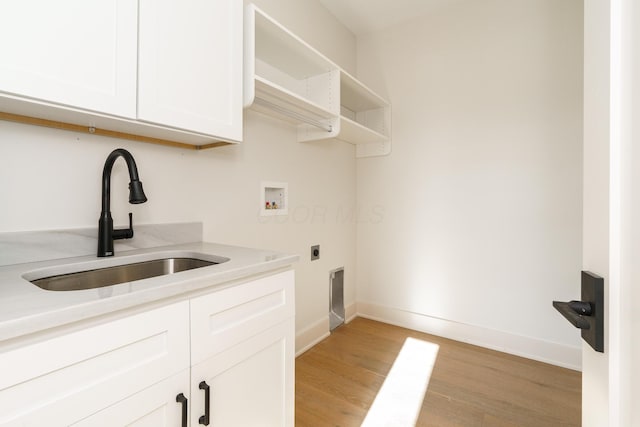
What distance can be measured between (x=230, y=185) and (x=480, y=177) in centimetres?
184

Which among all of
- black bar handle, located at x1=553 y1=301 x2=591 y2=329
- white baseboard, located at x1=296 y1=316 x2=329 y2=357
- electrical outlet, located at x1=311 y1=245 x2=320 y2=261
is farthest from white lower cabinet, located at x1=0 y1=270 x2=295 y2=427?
electrical outlet, located at x1=311 y1=245 x2=320 y2=261

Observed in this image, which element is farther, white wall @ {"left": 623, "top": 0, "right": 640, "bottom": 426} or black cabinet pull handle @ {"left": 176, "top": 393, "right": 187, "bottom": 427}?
black cabinet pull handle @ {"left": 176, "top": 393, "right": 187, "bottom": 427}

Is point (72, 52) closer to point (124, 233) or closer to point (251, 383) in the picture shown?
point (124, 233)

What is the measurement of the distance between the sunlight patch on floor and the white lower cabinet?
1.97 feet

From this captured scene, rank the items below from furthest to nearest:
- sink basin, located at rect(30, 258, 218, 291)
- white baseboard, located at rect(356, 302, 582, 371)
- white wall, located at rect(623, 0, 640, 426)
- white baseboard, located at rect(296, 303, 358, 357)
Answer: white baseboard, located at rect(296, 303, 358, 357) < white baseboard, located at rect(356, 302, 582, 371) < sink basin, located at rect(30, 258, 218, 291) < white wall, located at rect(623, 0, 640, 426)

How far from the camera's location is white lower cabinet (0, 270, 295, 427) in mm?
548

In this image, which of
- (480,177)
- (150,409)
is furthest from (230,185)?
(480,177)

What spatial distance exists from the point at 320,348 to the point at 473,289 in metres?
1.27

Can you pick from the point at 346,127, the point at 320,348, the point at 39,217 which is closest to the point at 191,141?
the point at 39,217

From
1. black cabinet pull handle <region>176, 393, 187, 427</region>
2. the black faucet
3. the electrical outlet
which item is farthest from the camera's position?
the electrical outlet

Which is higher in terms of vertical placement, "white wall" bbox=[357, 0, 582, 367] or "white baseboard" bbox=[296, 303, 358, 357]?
"white wall" bbox=[357, 0, 582, 367]

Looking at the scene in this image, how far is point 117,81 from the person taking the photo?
34.9 inches

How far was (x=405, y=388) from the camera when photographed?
5.63 feet

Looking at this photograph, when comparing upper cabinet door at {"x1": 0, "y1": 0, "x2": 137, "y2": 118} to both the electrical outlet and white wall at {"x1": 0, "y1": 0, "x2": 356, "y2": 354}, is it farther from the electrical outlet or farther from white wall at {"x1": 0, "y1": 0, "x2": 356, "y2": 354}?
the electrical outlet
